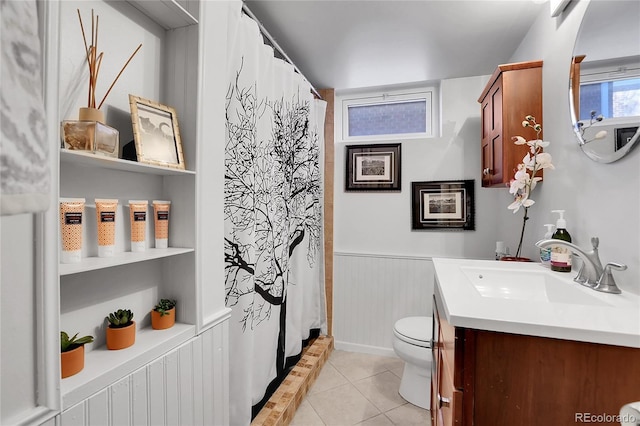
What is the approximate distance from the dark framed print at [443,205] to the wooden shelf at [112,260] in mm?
1915

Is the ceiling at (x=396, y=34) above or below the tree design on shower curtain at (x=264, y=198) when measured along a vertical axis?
above

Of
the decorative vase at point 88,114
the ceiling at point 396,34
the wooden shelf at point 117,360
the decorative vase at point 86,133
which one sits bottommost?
the wooden shelf at point 117,360

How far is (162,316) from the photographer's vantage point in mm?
1046

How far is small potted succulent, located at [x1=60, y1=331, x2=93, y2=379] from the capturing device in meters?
0.73

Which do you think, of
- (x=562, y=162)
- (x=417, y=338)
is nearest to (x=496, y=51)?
(x=562, y=162)

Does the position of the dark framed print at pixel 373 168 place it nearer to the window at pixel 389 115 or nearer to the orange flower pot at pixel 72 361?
the window at pixel 389 115

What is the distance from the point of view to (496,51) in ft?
6.64

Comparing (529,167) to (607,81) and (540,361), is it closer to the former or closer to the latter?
(607,81)

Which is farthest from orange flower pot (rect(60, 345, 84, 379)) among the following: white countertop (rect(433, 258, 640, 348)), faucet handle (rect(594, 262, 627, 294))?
faucet handle (rect(594, 262, 627, 294))

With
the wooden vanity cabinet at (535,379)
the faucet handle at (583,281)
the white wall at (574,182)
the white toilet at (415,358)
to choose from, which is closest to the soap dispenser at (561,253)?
the white wall at (574,182)

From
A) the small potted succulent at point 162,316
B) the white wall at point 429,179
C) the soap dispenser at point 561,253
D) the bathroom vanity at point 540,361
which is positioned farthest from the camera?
the white wall at point 429,179

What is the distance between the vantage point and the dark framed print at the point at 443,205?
94.7 inches

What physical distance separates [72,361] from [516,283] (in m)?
1.45

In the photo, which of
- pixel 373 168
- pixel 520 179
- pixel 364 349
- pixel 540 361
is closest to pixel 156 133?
pixel 540 361
